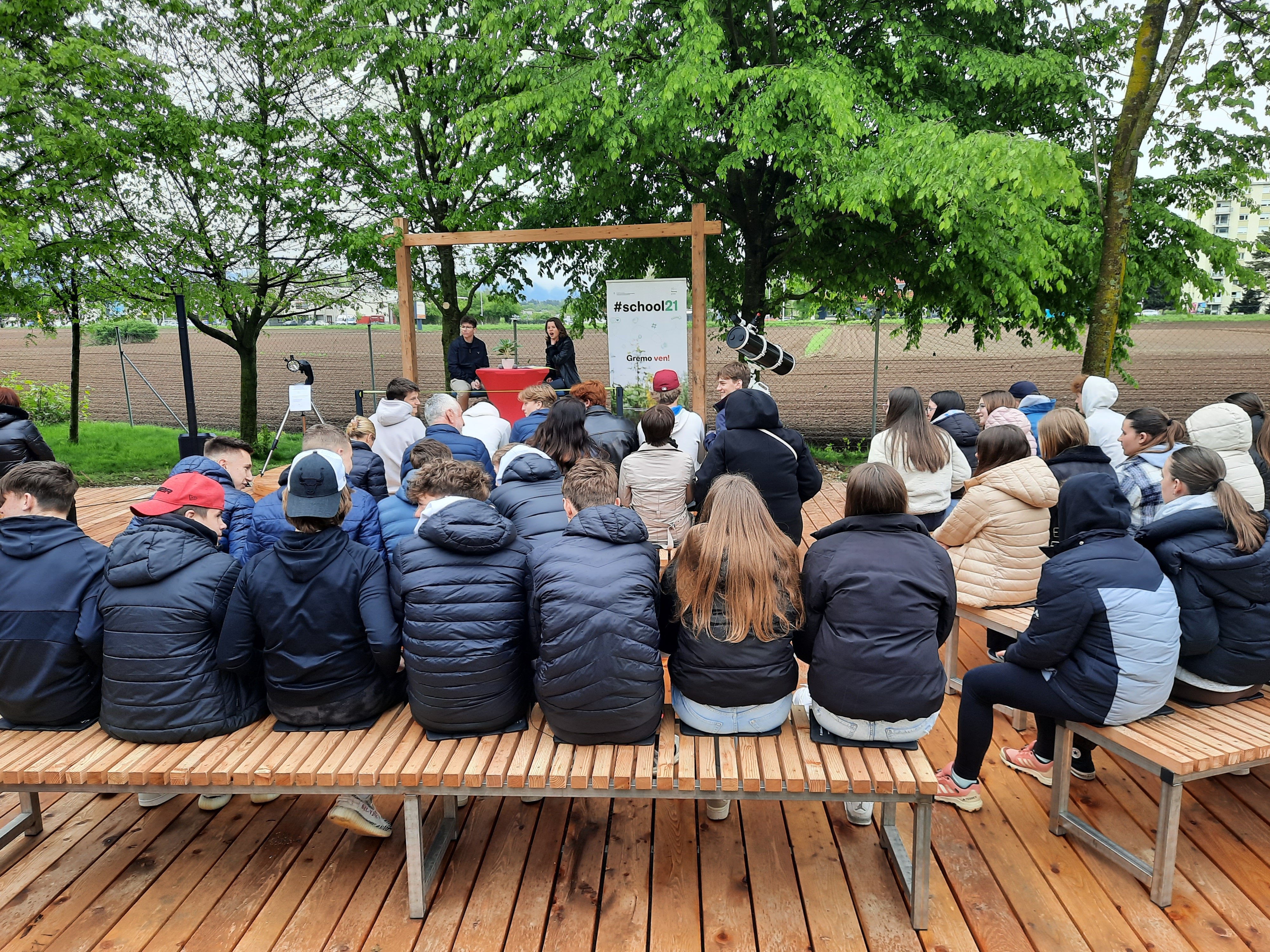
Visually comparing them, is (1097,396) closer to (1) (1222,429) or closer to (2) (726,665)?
(1) (1222,429)

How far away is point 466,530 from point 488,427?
3421 millimetres

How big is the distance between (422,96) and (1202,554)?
10.2 m

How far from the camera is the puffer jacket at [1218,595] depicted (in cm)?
291

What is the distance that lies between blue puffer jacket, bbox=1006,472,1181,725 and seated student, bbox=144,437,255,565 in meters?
3.47

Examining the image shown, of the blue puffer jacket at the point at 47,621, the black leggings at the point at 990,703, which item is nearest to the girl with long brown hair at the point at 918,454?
the black leggings at the point at 990,703

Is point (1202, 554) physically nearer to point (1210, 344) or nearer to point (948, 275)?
point (948, 275)

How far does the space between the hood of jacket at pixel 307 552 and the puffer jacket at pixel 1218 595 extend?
3023 millimetres

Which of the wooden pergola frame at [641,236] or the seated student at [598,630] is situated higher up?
the wooden pergola frame at [641,236]

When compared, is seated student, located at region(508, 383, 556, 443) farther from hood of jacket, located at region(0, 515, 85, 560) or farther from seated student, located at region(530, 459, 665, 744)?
hood of jacket, located at region(0, 515, 85, 560)

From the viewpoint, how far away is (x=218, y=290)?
1043 cm

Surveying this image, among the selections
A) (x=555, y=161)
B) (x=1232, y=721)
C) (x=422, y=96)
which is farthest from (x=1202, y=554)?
(x=422, y=96)

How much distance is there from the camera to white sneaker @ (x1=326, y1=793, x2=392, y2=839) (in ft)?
9.75

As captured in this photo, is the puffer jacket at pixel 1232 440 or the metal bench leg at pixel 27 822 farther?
the puffer jacket at pixel 1232 440

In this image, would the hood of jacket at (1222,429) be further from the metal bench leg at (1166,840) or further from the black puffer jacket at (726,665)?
the black puffer jacket at (726,665)
